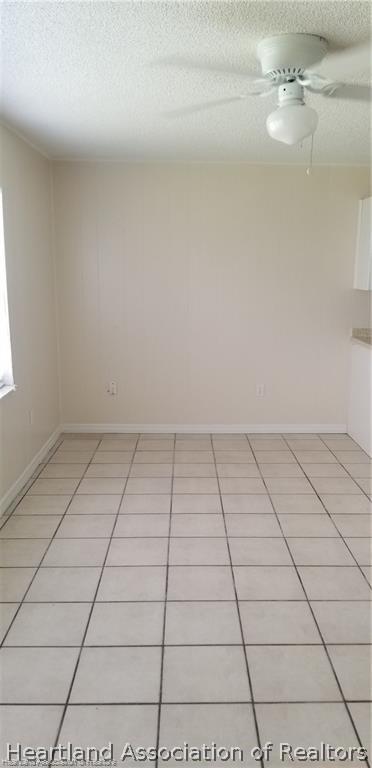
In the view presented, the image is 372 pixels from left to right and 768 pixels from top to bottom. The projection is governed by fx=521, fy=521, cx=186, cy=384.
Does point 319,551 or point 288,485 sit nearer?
point 319,551

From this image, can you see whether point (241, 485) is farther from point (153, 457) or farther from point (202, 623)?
point (202, 623)

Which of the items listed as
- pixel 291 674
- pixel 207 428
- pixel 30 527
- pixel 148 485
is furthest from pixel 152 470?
pixel 291 674

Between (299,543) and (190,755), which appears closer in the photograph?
(190,755)

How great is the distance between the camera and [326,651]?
2.01 m

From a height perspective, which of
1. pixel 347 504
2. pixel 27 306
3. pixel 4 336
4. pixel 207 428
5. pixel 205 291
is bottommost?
pixel 347 504

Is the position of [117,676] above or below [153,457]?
below

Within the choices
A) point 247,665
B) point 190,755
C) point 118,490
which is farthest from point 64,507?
point 190,755

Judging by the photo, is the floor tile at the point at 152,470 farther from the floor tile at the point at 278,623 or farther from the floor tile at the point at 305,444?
the floor tile at the point at 278,623

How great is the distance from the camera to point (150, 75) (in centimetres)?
233

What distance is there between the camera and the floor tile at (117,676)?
1.80 metres

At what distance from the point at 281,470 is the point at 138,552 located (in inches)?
59.0

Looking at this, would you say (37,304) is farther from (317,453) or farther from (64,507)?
(317,453)

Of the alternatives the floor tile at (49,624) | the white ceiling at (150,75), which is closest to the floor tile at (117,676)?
the floor tile at (49,624)

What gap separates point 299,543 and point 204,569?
0.57 m
